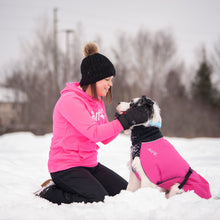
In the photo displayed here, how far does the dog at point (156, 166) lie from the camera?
93.4 inches

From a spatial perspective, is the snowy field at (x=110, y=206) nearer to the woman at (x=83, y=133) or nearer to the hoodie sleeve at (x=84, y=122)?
the woman at (x=83, y=133)

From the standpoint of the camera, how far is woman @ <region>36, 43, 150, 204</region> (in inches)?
99.7

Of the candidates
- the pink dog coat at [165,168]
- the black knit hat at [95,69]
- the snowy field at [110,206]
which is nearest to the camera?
the snowy field at [110,206]

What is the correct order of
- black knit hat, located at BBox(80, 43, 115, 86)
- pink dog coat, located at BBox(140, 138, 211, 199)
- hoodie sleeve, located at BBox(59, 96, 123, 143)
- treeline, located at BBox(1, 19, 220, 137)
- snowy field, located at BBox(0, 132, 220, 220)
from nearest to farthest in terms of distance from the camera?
snowy field, located at BBox(0, 132, 220, 220)
pink dog coat, located at BBox(140, 138, 211, 199)
hoodie sleeve, located at BBox(59, 96, 123, 143)
black knit hat, located at BBox(80, 43, 115, 86)
treeline, located at BBox(1, 19, 220, 137)

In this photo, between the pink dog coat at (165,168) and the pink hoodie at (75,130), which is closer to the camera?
the pink dog coat at (165,168)

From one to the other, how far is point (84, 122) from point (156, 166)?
2.54ft

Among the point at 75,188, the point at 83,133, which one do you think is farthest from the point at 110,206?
the point at 83,133

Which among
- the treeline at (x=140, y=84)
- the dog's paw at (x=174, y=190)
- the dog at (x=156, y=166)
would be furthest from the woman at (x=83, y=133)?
the treeline at (x=140, y=84)

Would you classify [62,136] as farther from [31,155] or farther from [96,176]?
[31,155]

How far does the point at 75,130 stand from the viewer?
2.74m

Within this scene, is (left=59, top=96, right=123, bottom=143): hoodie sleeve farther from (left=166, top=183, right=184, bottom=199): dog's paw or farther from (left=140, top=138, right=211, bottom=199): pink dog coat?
(left=166, top=183, right=184, bottom=199): dog's paw

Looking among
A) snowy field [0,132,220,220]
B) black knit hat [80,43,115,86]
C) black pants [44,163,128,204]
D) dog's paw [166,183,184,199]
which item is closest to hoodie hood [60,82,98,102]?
black knit hat [80,43,115,86]

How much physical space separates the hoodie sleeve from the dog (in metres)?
0.23

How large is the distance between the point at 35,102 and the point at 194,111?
9834 mm
